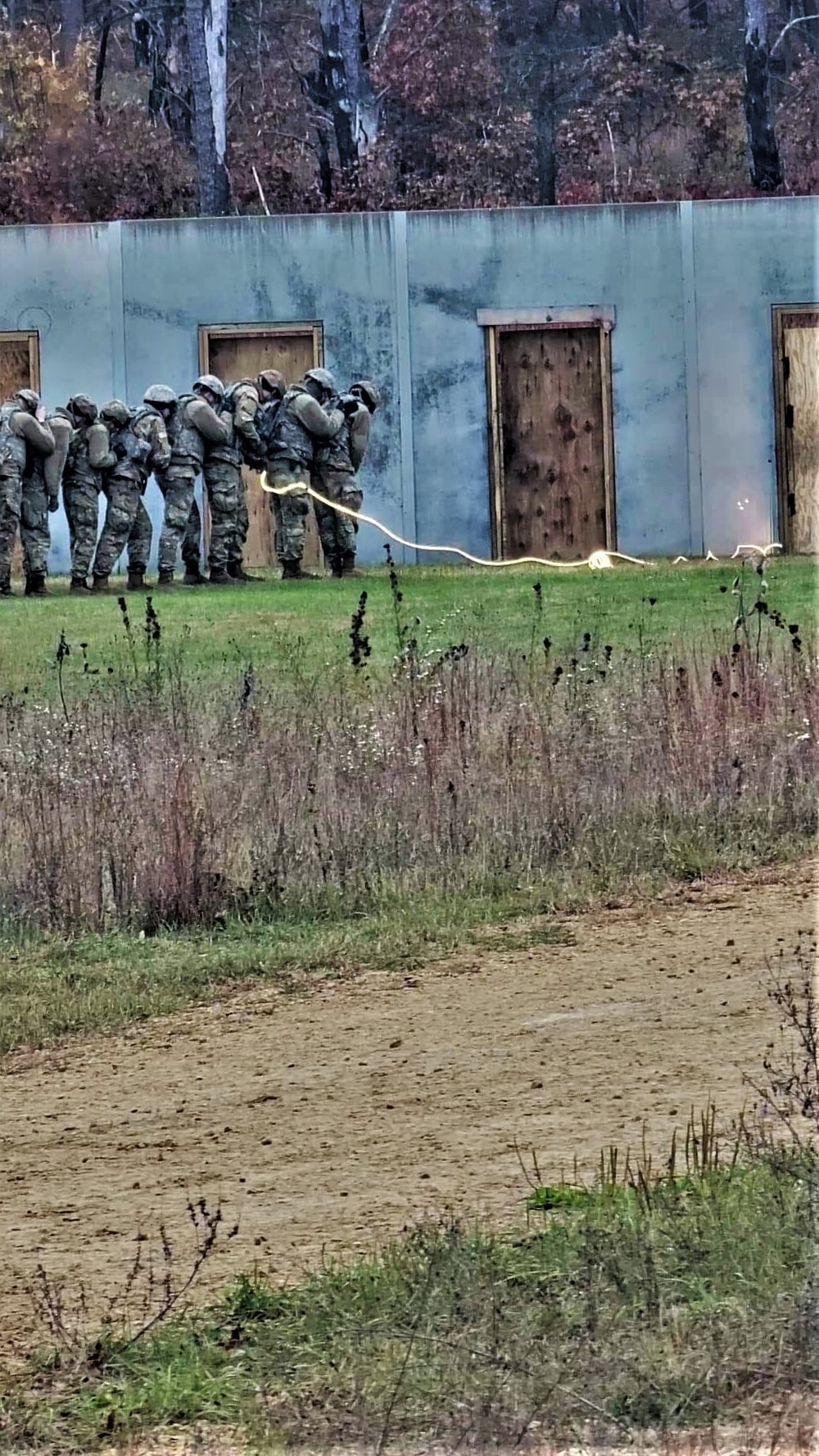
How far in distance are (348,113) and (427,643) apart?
85.2 ft

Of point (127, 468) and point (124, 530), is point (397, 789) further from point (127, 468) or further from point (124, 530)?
point (127, 468)

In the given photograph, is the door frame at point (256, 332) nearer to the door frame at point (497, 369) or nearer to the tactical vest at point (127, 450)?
the door frame at point (497, 369)

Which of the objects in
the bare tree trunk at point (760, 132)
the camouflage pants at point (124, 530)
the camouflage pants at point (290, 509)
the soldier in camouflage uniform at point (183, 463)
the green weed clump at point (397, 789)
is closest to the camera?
the green weed clump at point (397, 789)

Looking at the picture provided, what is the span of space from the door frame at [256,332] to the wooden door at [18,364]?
1.88m

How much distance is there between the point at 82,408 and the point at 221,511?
1690 mm

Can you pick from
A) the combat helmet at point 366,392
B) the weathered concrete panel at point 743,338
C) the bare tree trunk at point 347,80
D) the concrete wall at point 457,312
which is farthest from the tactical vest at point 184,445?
the bare tree trunk at point 347,80

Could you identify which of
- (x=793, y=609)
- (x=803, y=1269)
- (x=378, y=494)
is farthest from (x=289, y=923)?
(x=378, y=494)

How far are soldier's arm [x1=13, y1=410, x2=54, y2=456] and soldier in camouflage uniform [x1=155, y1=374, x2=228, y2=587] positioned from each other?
1.24 metres

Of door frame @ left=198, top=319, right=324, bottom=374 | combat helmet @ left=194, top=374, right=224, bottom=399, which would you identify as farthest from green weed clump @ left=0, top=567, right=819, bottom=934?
door frame @ left=198, top=319, right=324, bottom=374

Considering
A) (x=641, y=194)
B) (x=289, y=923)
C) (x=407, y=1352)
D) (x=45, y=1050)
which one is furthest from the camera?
(x=641, y=194)

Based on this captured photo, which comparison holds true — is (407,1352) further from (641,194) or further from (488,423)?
(641,194)

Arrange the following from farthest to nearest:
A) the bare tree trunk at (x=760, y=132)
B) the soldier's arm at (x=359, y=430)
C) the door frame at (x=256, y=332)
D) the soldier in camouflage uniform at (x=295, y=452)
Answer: the bare tree trunk at (x=760, y=132) → the door frame at (x=256, y=332) → the soldier's arm at (x=359, y=430) → the soldier in camouflage uniform at (x=295, y=452)

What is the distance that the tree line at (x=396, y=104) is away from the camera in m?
33.9

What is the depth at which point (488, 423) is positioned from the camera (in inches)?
966
